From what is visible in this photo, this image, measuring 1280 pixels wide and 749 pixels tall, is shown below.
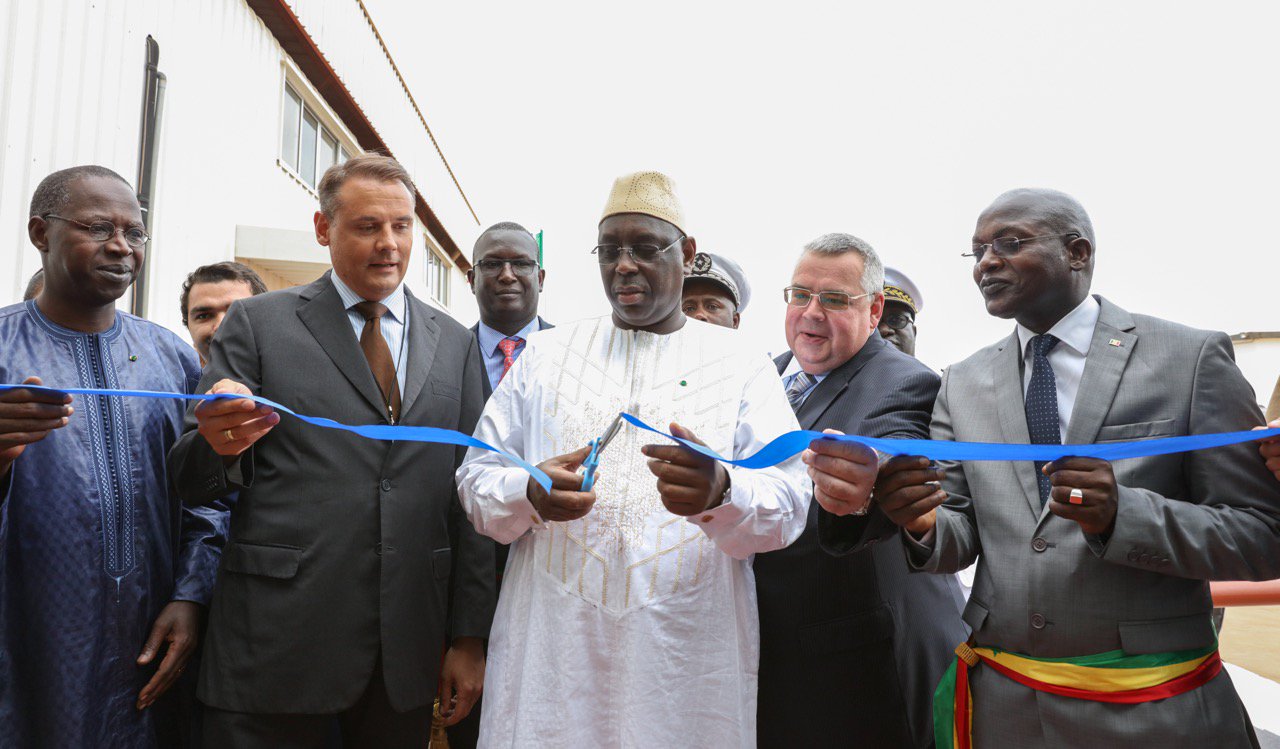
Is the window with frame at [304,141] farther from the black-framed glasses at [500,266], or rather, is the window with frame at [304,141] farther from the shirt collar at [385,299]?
the shirt collar at [385,299]

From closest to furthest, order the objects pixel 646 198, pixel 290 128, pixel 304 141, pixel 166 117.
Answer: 1. pixel 646 198
2. pixel 166 117
3. pixel 290 128
4. pixel 304 141

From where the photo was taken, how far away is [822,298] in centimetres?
313

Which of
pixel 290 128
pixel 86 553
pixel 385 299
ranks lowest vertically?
pixel 86 553

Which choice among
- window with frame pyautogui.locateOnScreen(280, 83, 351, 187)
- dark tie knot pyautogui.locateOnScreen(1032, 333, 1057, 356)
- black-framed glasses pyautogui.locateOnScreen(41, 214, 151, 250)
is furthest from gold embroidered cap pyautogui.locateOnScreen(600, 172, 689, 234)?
window with frame pyautogui.locateOnScreen(280, 83, 351, 187)

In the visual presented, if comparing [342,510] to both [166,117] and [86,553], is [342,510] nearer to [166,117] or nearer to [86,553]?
[86,553]

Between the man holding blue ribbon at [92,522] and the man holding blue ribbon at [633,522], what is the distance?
1.06 meters

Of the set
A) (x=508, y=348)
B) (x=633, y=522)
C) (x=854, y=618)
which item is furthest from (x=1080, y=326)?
(x=508, y=348)

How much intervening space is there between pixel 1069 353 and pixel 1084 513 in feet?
2.01

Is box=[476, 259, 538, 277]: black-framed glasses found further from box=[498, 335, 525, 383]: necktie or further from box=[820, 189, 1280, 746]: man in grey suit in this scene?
box=[820, 189, 1280, 746]: man in grey suit

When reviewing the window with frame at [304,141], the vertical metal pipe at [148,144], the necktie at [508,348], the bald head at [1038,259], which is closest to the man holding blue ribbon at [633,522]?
the bald head at [1038,259]

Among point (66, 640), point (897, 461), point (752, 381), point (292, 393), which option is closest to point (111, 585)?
point (66, 640)

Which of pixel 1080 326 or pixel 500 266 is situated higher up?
pixel 500 266

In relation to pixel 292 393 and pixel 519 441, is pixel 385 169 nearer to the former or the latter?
pixel 292 393

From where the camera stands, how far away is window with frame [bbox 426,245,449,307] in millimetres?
17094
